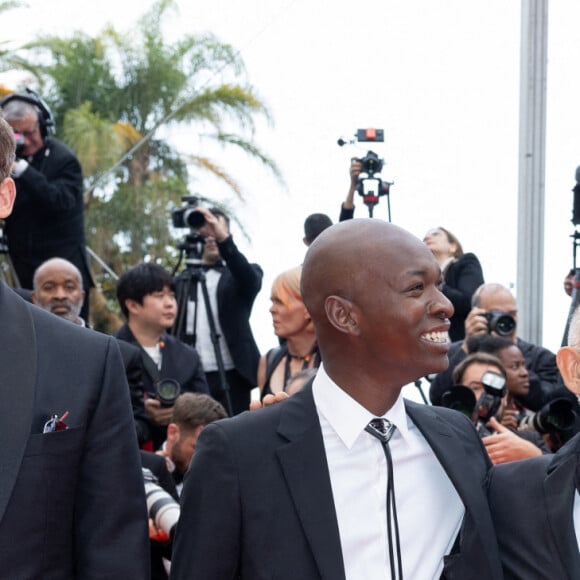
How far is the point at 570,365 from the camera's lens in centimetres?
246

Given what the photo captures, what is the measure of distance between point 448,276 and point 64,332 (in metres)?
4.65

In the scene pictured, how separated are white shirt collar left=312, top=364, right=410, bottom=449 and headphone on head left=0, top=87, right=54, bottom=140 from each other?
3.90 m

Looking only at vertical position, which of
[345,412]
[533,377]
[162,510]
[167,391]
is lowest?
[533,377]

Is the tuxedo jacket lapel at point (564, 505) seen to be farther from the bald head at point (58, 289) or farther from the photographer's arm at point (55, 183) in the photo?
the photographer's arm at point (55, 183)

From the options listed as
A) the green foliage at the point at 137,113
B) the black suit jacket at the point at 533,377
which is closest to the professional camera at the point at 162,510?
the black suit jacket at the point at 533,377

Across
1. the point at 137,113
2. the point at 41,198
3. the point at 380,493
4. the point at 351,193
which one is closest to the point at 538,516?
the point at 380,493

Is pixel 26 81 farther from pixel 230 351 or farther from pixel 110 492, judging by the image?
pixel 110 492

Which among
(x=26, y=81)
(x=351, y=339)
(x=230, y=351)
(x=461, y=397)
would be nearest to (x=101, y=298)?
(x=26, y=81)

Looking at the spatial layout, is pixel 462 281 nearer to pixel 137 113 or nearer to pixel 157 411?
pixel 157 411

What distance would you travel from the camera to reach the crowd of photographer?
4.19 metres

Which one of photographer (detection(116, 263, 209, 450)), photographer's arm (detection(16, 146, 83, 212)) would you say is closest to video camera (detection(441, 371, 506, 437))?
photographer (detection(116, 263, 209, 450))

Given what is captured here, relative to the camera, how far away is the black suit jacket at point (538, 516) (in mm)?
2223

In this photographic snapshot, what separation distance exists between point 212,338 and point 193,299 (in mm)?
263

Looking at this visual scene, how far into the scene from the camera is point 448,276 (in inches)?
261
